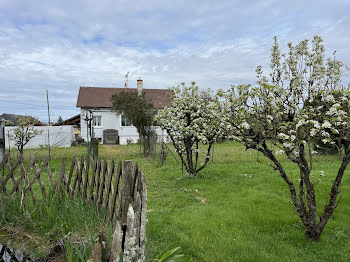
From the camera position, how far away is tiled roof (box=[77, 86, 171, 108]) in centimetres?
2811

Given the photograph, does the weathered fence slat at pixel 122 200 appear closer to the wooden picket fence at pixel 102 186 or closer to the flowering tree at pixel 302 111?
the wooden picket fence at pixel 102 186

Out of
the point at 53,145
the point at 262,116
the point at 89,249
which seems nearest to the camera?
the point at 89,249

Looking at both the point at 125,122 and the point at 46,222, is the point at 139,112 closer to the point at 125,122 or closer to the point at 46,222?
the point at 125,122

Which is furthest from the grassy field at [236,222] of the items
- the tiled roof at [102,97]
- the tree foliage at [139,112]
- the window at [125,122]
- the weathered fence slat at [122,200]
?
the tiled roof at [102,97]

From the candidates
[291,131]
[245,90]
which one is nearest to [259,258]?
[291,131]

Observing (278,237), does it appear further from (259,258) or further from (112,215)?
(112,215)

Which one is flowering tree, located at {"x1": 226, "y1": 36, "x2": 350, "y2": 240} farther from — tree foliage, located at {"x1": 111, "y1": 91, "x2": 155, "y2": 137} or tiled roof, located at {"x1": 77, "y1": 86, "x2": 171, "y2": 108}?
tiled roof, located at {"x1": 77, "y1": 86, "x2": 171, "y2": 108}

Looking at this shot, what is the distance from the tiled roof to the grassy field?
19.8 meters

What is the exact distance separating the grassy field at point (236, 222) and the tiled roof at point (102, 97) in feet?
64.8

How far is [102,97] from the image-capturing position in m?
29.5

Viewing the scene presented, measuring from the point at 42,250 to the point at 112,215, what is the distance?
40.1 inches

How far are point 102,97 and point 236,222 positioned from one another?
2635 cm

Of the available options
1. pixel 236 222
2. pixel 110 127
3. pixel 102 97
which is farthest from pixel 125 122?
pixel 236 222

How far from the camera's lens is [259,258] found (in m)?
4.01
